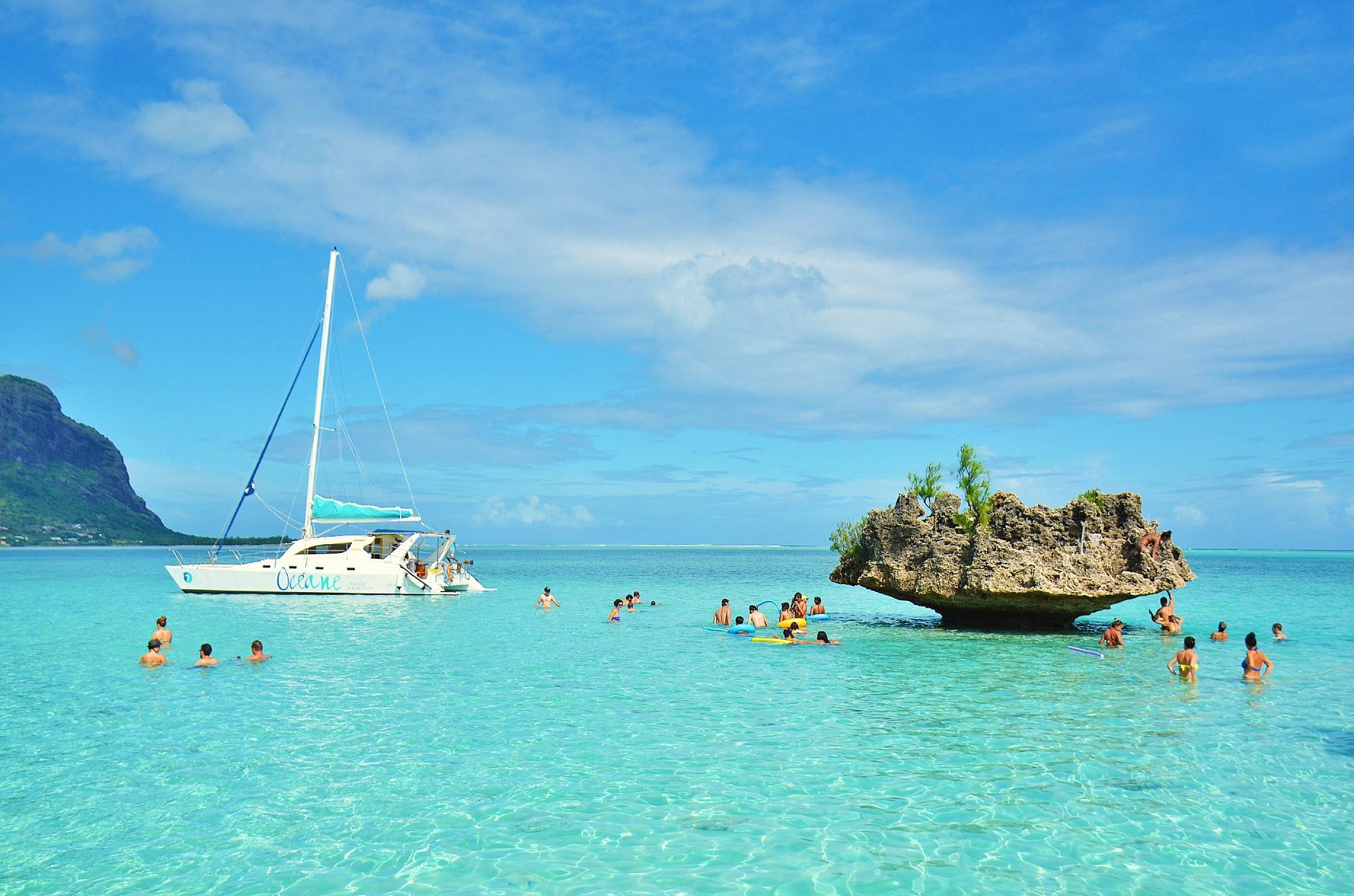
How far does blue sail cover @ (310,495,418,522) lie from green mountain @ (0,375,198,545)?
500ft

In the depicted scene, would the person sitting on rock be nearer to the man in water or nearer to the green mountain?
the man in water

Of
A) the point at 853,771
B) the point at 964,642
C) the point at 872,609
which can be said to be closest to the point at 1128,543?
the point at 964,642

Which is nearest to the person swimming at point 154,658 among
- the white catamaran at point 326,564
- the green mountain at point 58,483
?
→ the white catamaran at point 326,564

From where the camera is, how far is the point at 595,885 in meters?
7.76

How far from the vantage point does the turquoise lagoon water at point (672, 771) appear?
26.8 feet

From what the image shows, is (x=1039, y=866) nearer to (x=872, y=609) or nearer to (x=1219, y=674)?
(x=1219, y=674)

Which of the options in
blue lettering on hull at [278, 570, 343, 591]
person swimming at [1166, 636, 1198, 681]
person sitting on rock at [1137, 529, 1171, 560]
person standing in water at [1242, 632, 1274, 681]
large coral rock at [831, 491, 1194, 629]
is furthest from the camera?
blue lettering on hull at [278, 570, 343, 591]

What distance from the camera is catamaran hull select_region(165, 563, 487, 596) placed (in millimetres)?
39344

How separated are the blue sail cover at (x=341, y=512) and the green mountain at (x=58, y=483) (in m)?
152

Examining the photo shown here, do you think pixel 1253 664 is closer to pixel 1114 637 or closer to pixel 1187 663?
pixel 1187 663

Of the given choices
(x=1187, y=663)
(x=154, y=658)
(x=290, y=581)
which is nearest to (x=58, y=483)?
(x=290, y=581)

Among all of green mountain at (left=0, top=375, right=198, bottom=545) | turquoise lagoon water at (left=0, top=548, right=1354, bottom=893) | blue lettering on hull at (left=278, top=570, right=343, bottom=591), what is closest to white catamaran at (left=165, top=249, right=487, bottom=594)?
blue lettering on hull at (left=278, top=570, right=343, bottom=591)

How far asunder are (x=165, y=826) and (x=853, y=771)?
822cm

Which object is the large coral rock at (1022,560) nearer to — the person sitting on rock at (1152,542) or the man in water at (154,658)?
the person sitting on rock at (1152,542)
